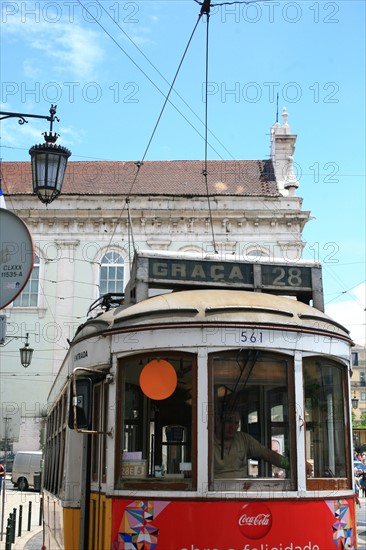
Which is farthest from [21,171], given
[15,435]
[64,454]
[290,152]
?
[64,454]

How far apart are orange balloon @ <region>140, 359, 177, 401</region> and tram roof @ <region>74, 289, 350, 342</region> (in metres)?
0.29

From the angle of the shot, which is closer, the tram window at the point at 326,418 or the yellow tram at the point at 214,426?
the yellow tram at the point at 214,426

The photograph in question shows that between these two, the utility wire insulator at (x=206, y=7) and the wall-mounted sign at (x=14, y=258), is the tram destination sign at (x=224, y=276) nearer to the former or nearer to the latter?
the wall-mounted sign at (x=14, y=258)

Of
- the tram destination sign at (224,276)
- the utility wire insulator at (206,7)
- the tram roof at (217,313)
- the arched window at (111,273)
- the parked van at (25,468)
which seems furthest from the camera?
the arched window at (111,273)

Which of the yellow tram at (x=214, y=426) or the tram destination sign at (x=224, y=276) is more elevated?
the tram destination sign at (x=224, y=276)

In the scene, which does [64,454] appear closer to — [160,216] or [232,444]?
[232,444]

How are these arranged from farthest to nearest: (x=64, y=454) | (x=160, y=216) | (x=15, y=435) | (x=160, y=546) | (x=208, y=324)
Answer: (x=160, y=216) < (x=15, y=435) < (x=64, y=454) < (x=208, y=324) < (x=160, y=546)

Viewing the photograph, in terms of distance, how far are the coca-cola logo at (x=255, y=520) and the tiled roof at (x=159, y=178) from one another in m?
28.1

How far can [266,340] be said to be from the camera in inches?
208

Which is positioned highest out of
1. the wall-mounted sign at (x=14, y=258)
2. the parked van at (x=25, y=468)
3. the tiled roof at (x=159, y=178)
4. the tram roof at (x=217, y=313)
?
the tiled roof at (x=159, y=178)

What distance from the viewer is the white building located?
1270 inches

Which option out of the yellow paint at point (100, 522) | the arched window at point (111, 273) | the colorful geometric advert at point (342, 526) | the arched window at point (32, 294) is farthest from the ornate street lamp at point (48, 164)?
the arched window at point (32, 294)

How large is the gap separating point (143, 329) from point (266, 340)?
0.89 metres

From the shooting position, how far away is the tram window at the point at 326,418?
5.39m
